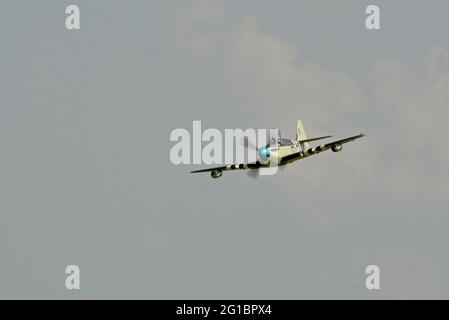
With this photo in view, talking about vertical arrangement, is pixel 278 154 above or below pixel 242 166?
above
